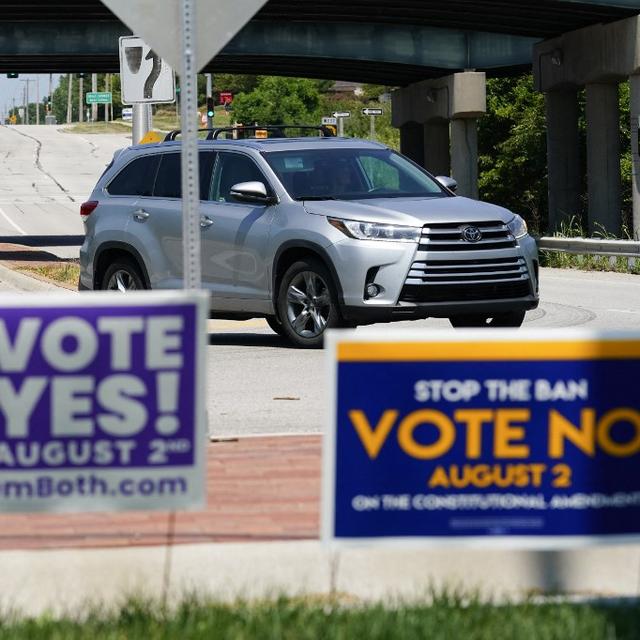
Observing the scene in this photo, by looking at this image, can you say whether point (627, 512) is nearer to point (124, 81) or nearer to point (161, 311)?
point (161, 311)

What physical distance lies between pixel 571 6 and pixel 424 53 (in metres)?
8.96

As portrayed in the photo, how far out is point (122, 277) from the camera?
15.3 m

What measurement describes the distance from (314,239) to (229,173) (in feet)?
5.00

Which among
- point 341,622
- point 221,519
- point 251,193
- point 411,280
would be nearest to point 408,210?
point 411,280

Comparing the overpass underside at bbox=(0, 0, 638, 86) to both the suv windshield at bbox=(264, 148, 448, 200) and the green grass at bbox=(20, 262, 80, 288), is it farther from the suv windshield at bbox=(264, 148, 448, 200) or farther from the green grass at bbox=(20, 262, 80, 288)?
the suv windshield at bbox=(264, 148, 448, 200)

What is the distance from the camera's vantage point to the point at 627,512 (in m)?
5.49

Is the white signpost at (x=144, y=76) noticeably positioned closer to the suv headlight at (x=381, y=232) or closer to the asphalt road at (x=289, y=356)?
the asphalt road at (x=289, y=356)

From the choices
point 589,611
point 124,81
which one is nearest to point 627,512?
point 589,611

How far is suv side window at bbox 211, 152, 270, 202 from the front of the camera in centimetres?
1445

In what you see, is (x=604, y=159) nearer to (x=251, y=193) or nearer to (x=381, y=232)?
(x=251, y=193)

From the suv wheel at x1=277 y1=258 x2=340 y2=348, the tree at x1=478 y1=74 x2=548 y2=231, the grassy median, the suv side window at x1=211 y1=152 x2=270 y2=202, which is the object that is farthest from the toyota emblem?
the tree at x1=478 y1=74 x2=548 y2=231

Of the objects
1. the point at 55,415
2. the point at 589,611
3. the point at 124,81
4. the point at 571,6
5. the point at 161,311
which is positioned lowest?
the point at 589,611

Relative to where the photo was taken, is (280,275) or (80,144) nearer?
(280,275)

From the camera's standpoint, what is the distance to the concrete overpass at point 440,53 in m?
32.2
